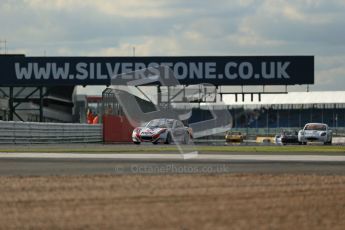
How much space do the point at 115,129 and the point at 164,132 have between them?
9773 millimetres

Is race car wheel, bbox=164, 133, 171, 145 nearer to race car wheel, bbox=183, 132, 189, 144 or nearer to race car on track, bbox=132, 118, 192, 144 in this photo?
race car on track, bbox=132, 118, 192, 144

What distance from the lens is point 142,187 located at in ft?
38.6

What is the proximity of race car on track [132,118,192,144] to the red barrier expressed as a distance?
28.0ft

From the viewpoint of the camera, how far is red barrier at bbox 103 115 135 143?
42969mm

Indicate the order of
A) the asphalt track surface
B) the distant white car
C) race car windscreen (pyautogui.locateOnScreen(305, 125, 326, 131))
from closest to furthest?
the asphalt track surface
the distant white car
race car windscreen (pyautogui.locateOnScreen(305, 125, 326, 131))

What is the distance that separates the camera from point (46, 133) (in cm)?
3647

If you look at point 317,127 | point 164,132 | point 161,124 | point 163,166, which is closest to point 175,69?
point 317,127

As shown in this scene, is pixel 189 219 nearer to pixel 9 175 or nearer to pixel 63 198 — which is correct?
pixel 63 198

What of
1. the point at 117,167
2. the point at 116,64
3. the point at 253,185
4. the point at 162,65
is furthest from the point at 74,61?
the point at 253,185

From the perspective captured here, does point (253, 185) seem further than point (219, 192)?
Yes

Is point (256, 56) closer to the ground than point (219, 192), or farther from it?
farther from it

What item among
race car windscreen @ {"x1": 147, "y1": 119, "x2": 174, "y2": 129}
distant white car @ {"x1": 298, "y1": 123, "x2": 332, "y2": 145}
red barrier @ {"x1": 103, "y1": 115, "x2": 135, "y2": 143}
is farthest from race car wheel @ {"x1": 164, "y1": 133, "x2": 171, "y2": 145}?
distant white car @ {"x1": 298, "y1": 123, "x2": 332, "y2": 145}

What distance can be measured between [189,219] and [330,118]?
8362 cm

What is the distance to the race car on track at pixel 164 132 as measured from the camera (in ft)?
110
